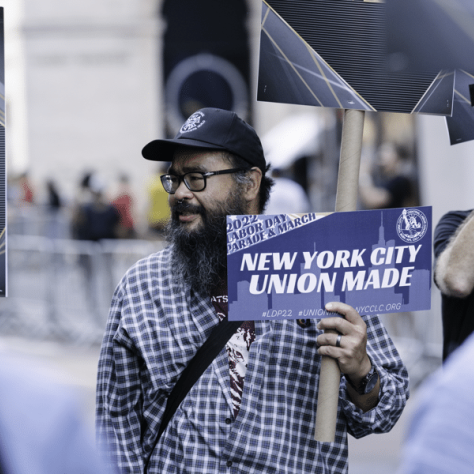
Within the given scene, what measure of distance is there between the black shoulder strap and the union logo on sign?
59 cm

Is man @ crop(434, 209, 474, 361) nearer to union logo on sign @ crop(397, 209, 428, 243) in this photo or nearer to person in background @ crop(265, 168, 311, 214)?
union logo on sign @ crop(397, 209, 428, 243)

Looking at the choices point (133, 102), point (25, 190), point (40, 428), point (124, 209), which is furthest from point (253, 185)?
point (133, 102)

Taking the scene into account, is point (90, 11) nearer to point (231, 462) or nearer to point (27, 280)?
point (27, 280)

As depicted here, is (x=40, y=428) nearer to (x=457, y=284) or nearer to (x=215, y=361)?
(x=215, y=361)

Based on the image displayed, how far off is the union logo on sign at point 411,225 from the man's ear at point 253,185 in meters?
0.63

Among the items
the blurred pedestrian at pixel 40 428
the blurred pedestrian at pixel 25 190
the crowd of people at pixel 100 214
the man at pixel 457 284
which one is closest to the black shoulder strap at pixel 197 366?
the man at pixel 457 284

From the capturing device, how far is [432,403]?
3.63ft

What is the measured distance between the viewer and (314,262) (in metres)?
2.07

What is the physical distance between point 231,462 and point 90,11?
788 inches

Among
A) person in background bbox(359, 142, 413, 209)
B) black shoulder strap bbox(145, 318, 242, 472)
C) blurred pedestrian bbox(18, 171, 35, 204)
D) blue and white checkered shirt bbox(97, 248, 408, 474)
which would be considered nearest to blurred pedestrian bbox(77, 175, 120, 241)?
person in background bbox(359, 142, 413, 209)

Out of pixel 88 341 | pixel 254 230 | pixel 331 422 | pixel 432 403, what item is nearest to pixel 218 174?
pixel 254 230

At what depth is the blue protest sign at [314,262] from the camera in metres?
2.05

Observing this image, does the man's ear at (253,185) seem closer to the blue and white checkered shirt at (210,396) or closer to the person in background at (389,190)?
the blue and white checkered shirt at (210,396)

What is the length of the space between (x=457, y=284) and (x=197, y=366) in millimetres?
957
